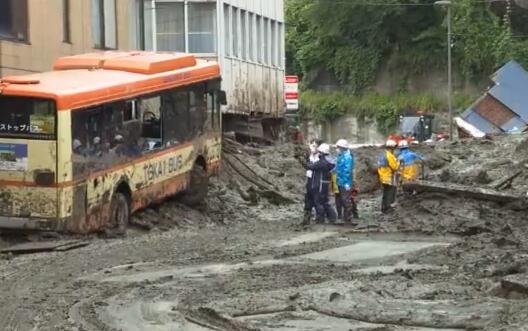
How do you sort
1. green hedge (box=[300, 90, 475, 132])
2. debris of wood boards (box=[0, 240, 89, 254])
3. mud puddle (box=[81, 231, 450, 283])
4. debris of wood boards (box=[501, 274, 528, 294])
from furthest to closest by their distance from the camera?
green hedge (box=[300, 90, 475, 132]), debris of wood boards (box=[0, 240, 89, 254]), mud puddle (box=[81, 231, 450, 283]), debris of wood boards (box=[501, 274, 528, 294])

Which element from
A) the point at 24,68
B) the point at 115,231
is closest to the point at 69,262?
the point at 115,231

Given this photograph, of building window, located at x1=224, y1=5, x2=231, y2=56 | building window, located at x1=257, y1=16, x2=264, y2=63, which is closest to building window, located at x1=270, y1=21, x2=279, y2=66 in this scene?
building window, located at x1=257, y1=16, x2=264, y2=63

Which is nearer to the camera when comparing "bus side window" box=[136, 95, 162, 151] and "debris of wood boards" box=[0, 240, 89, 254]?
"debris of wood boards" box=[0, 240, 89, 254]

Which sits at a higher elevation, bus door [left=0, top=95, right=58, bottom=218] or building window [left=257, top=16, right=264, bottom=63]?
building window [left=257, top=16, right=264, bottom=63]

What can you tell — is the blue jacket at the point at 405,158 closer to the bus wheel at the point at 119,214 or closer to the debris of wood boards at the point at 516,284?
the bus wheel at the point at 119,214

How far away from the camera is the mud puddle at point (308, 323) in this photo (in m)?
9.81

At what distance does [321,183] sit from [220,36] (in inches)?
653

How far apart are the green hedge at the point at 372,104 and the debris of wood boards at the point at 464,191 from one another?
4901cm

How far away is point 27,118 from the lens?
1755 cm

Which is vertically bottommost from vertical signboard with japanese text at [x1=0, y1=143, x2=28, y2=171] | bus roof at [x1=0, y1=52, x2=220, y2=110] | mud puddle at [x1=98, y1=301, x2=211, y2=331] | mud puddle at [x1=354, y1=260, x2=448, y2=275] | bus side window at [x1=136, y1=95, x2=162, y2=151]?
mud puddle at [x1=354, y1=260, x2=448, y2=275]

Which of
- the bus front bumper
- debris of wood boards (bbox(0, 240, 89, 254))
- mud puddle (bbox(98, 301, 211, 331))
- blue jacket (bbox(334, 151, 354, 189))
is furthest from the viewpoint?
blue jacket (bbox(334, 151, 354, 189))

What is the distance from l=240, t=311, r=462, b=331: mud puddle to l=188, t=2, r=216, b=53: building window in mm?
27491

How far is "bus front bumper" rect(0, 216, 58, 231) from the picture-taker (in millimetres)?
17469

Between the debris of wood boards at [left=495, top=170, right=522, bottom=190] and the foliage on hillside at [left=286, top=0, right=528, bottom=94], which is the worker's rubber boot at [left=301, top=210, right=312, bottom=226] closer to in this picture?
the debris of wood boards at [left=495, top=170, right=522, bottom=190]
